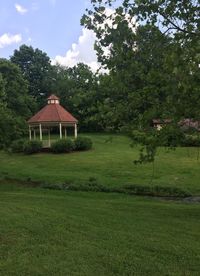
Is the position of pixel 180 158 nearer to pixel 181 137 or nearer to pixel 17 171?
pixel 17 171

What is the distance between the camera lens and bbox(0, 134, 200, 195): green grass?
28484 millimetres

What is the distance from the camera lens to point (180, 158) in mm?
37812

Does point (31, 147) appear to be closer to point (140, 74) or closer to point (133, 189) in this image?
point (133, 189)

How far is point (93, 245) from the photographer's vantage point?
330 inches

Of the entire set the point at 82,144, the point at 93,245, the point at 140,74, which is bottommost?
the point at 82,144

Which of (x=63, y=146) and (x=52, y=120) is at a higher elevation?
(x=52, y=120)

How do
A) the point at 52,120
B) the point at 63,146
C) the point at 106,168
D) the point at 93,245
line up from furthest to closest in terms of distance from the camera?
the point at 52,120, the point at 63,146, the point at 106,168, the point at 93,245

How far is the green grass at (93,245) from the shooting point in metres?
7.04

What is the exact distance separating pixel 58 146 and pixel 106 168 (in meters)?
12.2

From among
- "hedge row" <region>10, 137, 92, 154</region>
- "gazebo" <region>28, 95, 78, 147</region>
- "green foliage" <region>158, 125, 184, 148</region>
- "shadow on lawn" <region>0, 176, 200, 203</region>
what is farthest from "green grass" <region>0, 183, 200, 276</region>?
"gazebo" <region>28, 95, 78, 147</region>

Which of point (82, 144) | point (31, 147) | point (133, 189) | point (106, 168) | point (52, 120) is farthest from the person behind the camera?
point (52, 120)

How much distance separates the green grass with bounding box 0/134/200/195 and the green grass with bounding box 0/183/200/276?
39.2 ft

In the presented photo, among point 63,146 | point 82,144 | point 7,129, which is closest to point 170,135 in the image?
point 7,129

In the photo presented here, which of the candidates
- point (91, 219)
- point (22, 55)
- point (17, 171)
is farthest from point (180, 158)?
point (22, 55)
